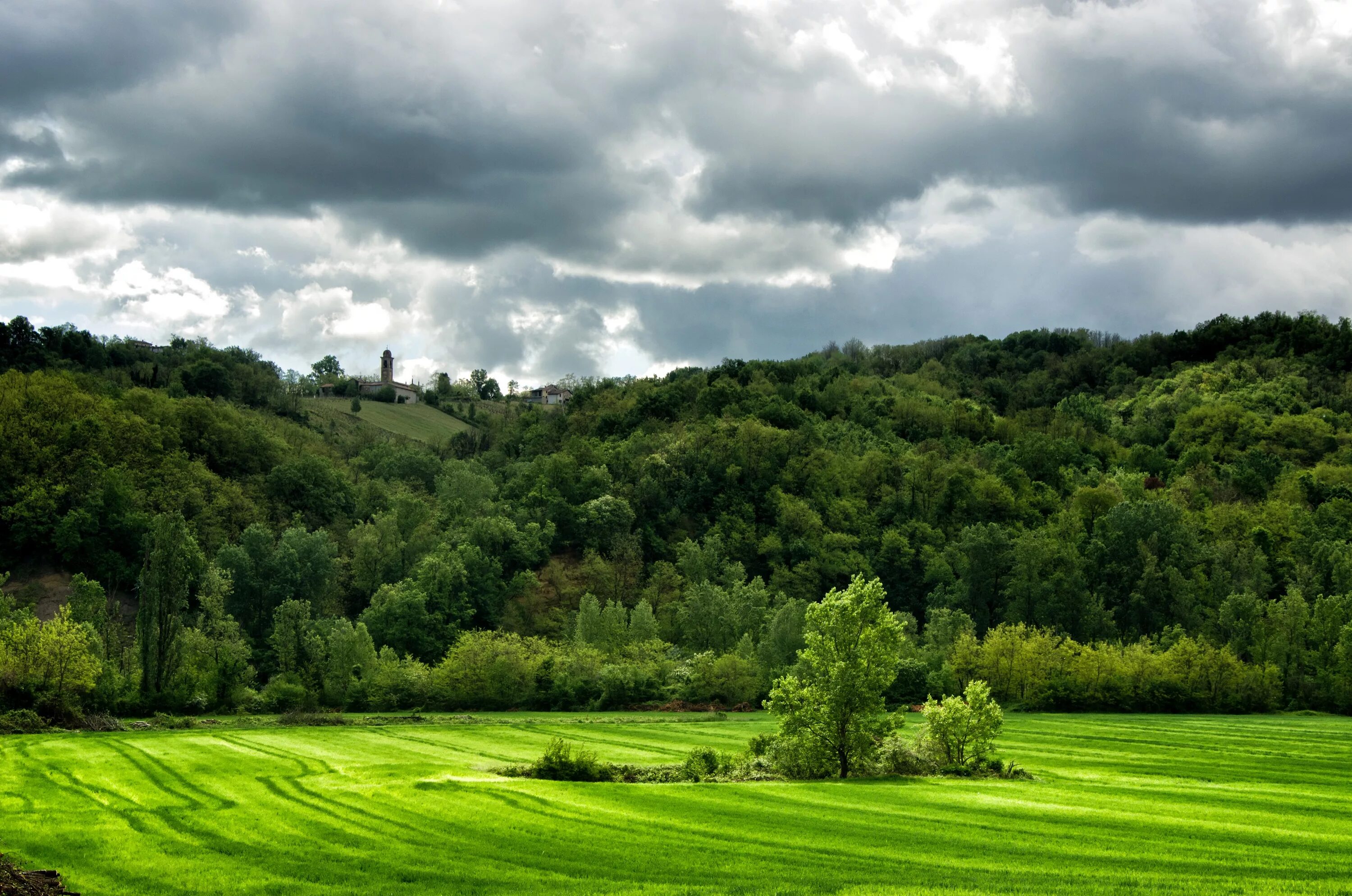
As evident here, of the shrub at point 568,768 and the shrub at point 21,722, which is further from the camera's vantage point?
the shrub at point 21,722

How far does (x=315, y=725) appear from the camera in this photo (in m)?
72.8

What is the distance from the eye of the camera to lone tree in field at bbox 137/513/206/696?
80.6m

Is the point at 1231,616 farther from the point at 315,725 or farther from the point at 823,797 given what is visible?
the point at 315,725

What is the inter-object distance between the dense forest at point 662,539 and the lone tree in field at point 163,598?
255 millimetres

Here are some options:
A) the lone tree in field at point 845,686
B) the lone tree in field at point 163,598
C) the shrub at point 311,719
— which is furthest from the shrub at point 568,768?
the lone tree in field at point 163,598

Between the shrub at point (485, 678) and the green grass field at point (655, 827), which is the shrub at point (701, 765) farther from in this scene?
the shrub at point (485, 678)

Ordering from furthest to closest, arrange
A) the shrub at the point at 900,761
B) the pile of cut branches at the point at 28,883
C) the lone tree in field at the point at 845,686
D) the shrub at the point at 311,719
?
the shrub at the point at 311,719
the shrub at the point at 900,761
the lone tree in field at the point at 845,686
the pile of cut branches at the point at 28,883

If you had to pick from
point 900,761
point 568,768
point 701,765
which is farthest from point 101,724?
point 900,761

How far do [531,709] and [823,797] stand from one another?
2109 inches

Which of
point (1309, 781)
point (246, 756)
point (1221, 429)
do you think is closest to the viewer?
point (1309, 781)

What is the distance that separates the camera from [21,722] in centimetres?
6359

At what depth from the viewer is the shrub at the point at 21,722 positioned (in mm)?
62406

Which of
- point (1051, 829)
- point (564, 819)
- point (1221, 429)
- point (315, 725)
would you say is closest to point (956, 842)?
point (1051, 829)

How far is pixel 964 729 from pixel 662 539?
96.2 meters
